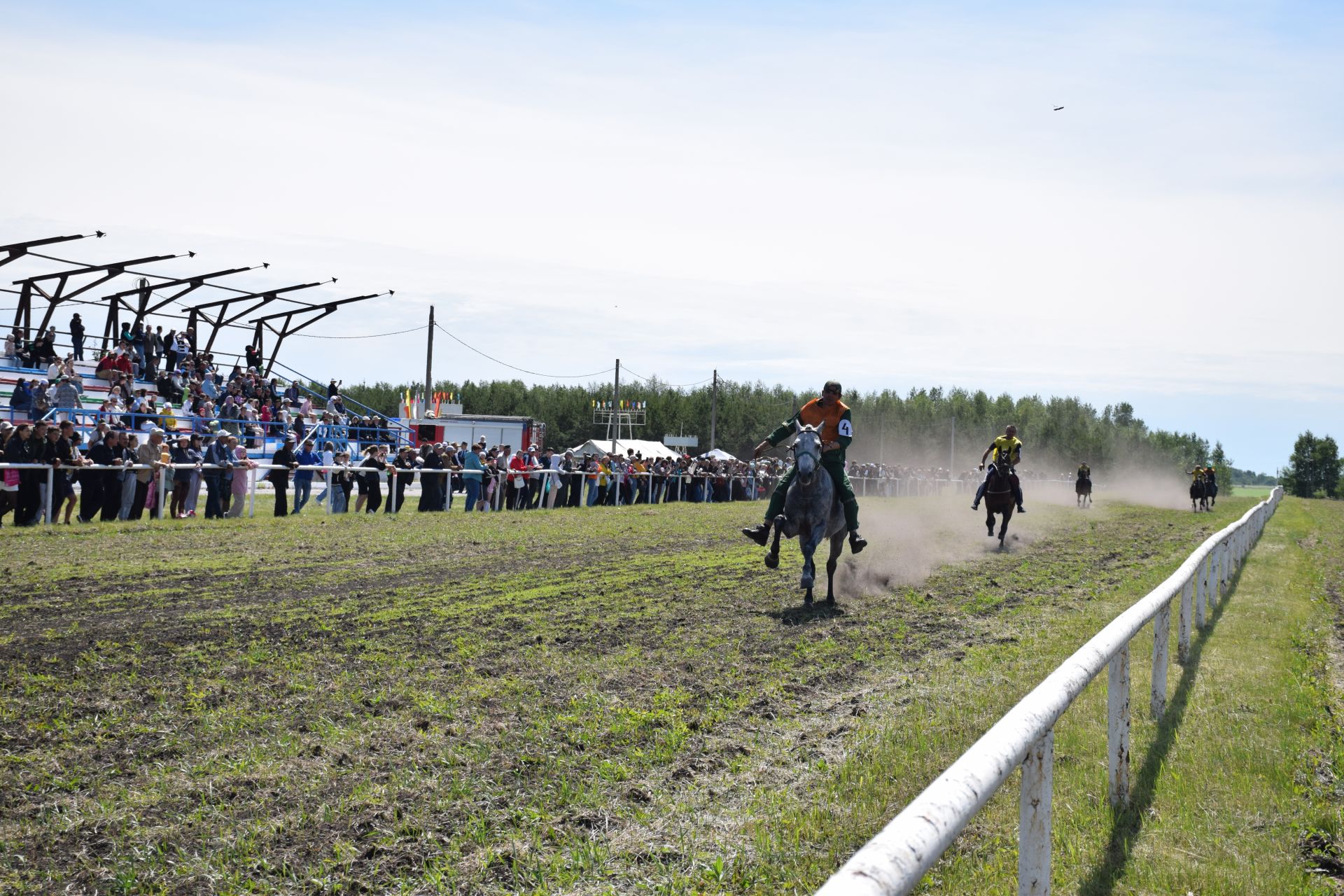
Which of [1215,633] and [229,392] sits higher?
[229,392]

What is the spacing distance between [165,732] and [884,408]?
5777 inches

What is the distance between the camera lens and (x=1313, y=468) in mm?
144500

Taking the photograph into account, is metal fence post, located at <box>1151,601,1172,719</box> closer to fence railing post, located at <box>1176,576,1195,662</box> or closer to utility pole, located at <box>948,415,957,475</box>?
fence railing post, located at <box>1176,576,1195,662</box>

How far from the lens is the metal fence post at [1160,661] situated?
6930 mm

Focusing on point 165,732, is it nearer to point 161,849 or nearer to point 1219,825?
point 161,849

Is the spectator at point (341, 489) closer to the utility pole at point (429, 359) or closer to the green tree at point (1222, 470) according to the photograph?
the utility pole at point (429, 359)

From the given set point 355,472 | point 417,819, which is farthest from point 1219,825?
point 355,472

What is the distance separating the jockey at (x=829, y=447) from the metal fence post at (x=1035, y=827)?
9.21 meters

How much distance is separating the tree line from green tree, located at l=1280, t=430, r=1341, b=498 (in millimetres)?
8281

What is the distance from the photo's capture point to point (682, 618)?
1112cm

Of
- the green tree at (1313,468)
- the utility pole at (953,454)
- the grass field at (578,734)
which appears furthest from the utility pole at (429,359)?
the green tree at (1313,468)

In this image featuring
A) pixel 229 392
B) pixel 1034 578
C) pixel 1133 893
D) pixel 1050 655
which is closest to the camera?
pixel 1133 893

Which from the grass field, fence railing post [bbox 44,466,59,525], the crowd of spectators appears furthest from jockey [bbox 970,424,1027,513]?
the crowd of spectators

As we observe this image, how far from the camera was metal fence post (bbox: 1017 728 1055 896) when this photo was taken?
3680mm
